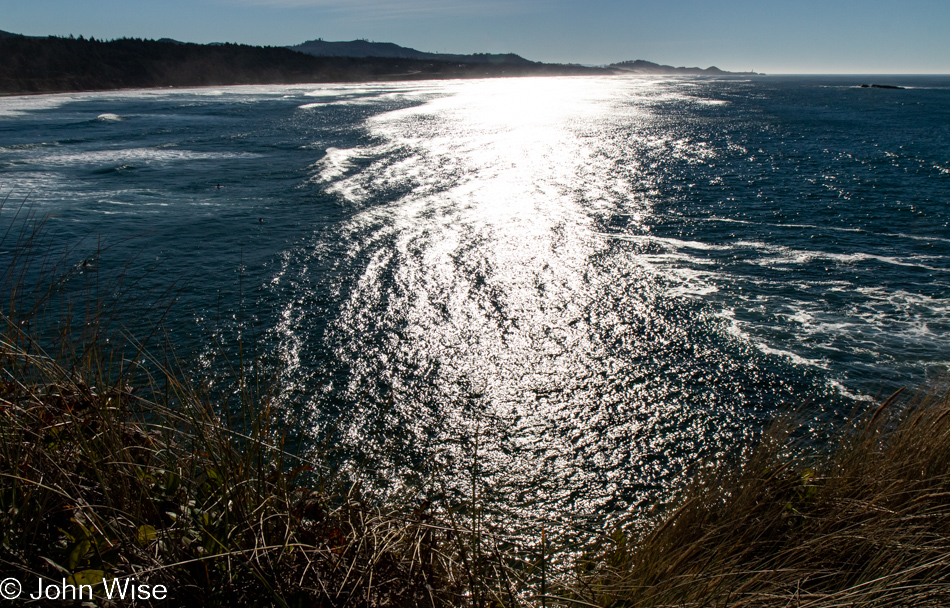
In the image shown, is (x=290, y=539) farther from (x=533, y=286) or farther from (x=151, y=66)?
(x=151, y=66)

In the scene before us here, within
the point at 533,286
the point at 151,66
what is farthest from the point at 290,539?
the point at 151,66

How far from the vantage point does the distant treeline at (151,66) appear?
7619 cm

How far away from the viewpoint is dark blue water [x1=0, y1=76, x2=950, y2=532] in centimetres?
842

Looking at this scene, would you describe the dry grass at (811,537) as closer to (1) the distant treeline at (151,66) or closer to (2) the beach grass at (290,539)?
(2) the beach grass at (290,539)

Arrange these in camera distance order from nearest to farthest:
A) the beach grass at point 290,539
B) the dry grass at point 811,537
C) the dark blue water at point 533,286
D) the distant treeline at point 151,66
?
the beach grass at point 290,539
the dry grass at point 811,537
the dark blue water at point 533,286
the distant treeline at point 151,66

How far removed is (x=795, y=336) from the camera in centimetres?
1102

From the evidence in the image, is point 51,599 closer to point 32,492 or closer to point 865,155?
point 32,492

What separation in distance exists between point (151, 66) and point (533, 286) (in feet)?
355

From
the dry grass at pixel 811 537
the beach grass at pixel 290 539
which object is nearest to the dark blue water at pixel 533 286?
the dry grass at pixel 811 537

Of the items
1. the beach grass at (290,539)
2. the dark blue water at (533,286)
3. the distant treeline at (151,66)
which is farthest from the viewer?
the distant treeline at (151,66)

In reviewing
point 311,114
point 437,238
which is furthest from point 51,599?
point 311,114

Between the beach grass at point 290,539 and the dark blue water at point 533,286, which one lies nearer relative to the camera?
the beach grass at point 290,539

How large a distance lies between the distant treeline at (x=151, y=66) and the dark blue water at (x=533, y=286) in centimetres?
6086

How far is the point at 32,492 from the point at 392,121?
4527 centimetres
